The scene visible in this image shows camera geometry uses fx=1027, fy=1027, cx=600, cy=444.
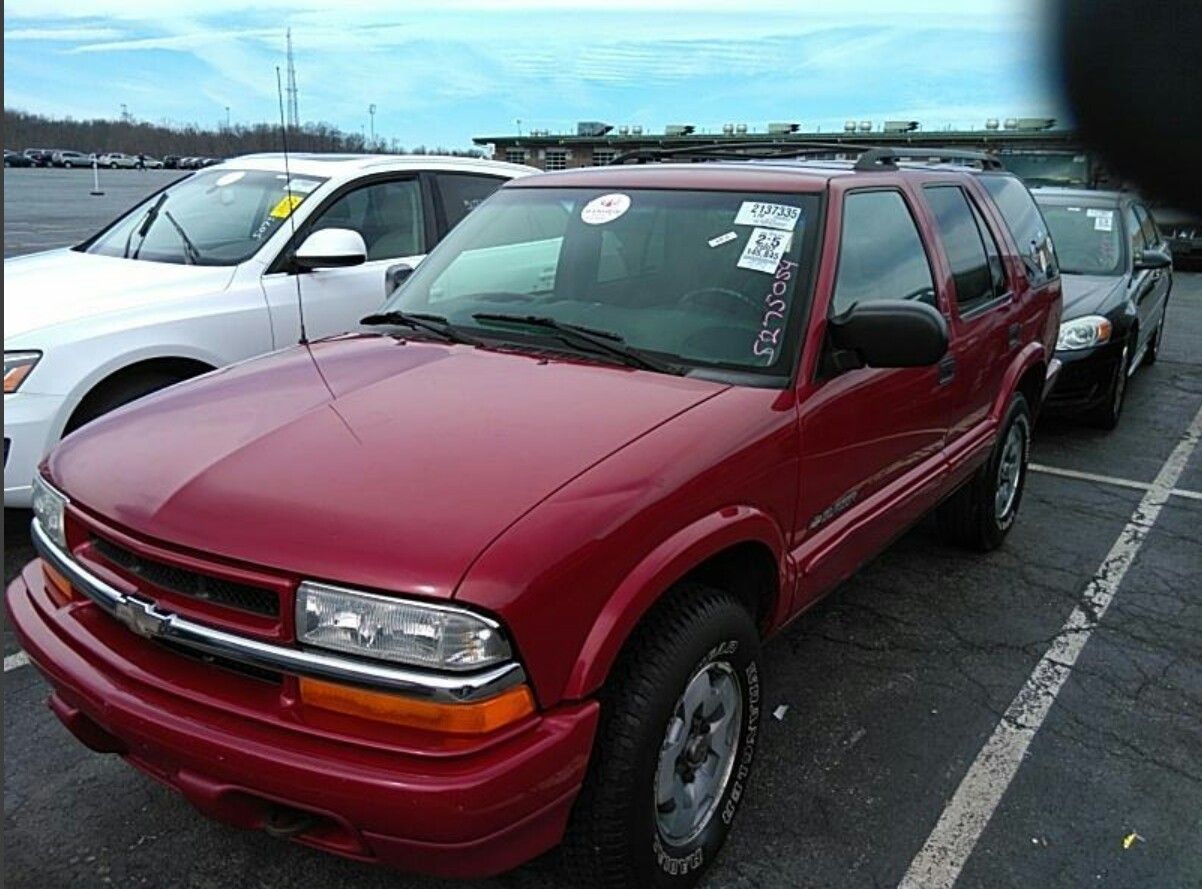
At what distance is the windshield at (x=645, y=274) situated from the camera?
3.09 metres

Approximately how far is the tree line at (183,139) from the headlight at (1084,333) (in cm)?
565

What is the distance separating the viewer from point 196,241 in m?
5.37

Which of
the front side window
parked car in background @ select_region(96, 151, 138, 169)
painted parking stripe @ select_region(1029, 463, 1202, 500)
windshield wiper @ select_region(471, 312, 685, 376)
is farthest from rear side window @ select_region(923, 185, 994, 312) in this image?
the front side window

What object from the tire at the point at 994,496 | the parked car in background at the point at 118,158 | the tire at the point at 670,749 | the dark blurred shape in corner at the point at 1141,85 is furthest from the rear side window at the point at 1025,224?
the dark blurred shape in corner at the point at 1141,85

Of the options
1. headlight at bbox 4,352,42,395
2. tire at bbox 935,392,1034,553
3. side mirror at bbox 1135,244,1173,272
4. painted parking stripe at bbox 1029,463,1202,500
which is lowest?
painted parking stripe at bbox 1029,463,1202,500

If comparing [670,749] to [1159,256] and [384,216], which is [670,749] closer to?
[1159,256]

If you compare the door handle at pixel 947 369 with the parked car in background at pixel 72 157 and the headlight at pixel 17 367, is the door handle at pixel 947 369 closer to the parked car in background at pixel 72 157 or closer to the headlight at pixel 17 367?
the parked car in background at pixel 72 157

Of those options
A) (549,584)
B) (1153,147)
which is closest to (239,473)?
(549,584)

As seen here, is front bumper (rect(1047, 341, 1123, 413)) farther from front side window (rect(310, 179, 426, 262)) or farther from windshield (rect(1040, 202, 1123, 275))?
front side window (rect(310, 179, 426, 262))

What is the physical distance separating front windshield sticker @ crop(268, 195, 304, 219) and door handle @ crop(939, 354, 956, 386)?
11.0 feet

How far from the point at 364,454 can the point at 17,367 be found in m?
2.65

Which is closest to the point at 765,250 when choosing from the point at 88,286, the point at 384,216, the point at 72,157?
the point at 384,216

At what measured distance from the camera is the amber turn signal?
1.98 m

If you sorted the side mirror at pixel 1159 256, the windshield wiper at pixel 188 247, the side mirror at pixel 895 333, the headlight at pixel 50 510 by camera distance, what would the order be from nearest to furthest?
the side mirror at pixel 1159 256, the headlight at pixel 50 510, the side mirror at pixel 895 333, the windshield wiper at pixel 188 247
